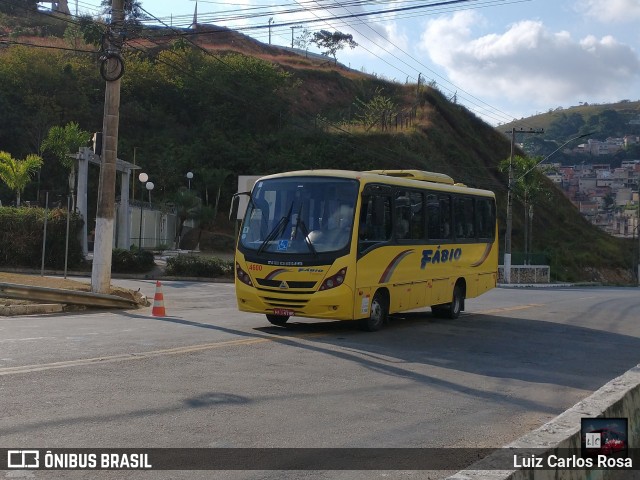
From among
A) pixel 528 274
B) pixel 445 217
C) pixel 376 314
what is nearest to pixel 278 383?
pixel 376 314

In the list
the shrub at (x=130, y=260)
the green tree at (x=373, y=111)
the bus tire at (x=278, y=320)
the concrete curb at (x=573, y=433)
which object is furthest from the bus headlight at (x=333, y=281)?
the green tree at (x=373, y=111)

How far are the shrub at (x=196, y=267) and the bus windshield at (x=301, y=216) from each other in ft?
60.3

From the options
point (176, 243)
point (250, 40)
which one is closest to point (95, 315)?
point (176, 243)

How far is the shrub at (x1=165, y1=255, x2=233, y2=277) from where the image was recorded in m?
32.2

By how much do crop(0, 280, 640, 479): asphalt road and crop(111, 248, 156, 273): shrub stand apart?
51.7 feet

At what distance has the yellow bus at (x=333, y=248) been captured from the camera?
13406 millimetres

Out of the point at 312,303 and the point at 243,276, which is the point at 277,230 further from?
the point at 312,303

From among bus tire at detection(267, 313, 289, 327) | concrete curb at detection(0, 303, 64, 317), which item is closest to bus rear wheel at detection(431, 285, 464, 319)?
bus tire at detection(267, 313, 289, 327)

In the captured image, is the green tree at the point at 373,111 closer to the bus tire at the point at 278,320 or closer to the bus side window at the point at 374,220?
the bus side window at the point at 374,220

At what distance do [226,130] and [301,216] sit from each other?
164 ft

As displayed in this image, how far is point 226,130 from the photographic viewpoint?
206ft

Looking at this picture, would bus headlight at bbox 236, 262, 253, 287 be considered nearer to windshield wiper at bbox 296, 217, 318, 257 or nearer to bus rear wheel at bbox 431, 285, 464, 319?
windshield wiper at bbox 296, 217, 318, 257

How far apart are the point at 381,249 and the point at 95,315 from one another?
6505 millimetres

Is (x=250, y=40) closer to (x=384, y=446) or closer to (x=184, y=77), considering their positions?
(x=184, y=77)
